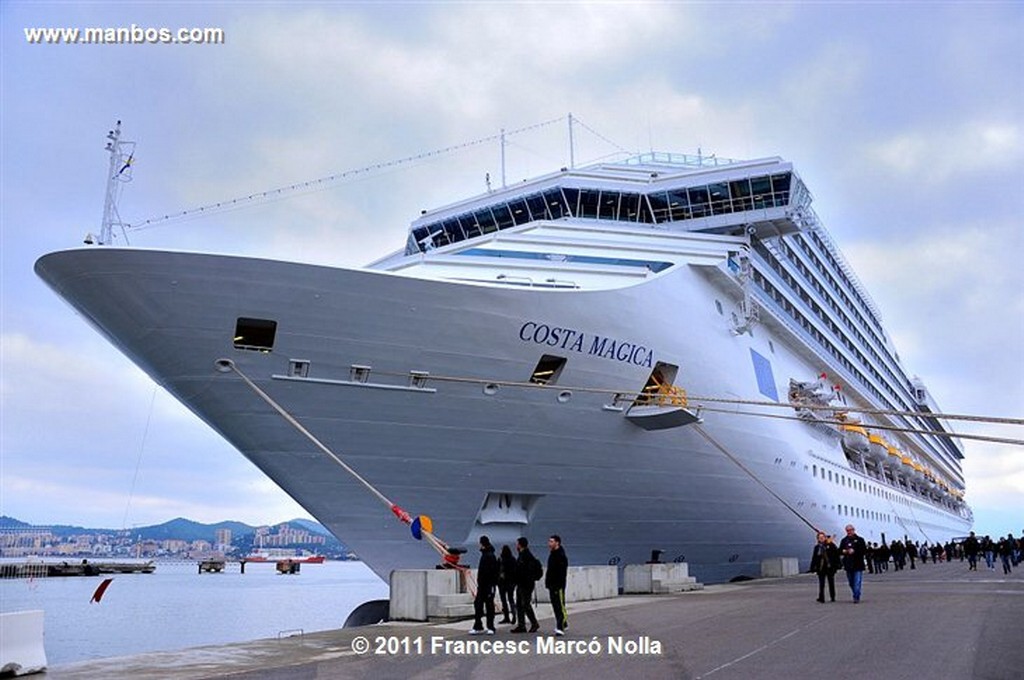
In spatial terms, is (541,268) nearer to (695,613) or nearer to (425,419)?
(425,419)

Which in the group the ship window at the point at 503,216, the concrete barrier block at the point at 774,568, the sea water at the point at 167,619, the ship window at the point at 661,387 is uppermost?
the ship window at the point at 503,216

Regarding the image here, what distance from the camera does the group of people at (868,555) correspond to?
14984 millimetres

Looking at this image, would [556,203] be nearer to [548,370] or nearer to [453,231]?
[453,231]

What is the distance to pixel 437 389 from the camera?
14.9 metres

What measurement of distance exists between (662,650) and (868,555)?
24.7 metres

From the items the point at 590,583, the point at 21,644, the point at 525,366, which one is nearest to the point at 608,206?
the point at 525,366

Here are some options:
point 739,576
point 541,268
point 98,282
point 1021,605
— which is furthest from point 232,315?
point 739,576

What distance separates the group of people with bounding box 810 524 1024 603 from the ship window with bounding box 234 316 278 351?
9990mm

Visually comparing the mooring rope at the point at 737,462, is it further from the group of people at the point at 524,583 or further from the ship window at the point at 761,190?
the group of people at the point at 524,583

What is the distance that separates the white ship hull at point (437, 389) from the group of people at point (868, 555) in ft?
12.8

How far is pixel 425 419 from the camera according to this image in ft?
49.1

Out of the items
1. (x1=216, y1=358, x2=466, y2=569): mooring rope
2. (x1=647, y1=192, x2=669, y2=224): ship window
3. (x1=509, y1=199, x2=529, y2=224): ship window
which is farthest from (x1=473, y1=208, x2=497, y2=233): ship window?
(x1=216, y1=358, x2=466, y2=569): mooring rope

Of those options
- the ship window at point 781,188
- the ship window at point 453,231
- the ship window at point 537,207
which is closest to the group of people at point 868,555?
the ship window at point 781,188

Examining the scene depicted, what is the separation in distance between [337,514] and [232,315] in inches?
165
